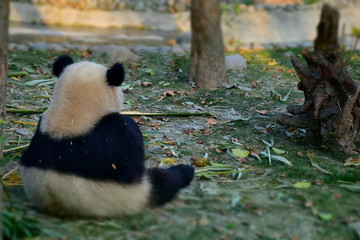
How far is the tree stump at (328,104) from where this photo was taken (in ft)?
15.8

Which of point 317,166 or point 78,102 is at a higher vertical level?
point 78,102

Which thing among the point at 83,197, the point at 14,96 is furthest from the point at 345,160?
the point at 14,96

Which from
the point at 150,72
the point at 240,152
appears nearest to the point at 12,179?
the point at 240,152

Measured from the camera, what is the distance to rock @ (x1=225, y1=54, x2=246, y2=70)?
25.7 ft

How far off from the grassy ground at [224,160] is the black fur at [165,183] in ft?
0.20

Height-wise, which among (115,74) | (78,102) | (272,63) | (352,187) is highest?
(115,74)

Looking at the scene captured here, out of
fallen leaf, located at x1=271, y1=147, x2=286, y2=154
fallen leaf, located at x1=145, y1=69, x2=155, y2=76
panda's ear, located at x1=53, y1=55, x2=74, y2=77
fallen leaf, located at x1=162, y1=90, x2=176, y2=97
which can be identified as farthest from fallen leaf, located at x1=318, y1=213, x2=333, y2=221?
fallen leaf, located at x1=145, y1=69, x2=155, y2=76

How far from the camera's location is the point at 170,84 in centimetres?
697

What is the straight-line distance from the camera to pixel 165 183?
12.1ft

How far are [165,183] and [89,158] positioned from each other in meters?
0.56

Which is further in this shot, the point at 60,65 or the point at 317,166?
the point at 317,166

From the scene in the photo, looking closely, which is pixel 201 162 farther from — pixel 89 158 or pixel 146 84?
pixel 146 84

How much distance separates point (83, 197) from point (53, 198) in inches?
7.3

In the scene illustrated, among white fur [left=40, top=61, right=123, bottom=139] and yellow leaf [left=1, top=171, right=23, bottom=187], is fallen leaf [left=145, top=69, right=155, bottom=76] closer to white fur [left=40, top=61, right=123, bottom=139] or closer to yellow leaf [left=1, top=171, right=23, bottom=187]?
yellow leaf [left=1, top=171, right=23, bottom=187]
